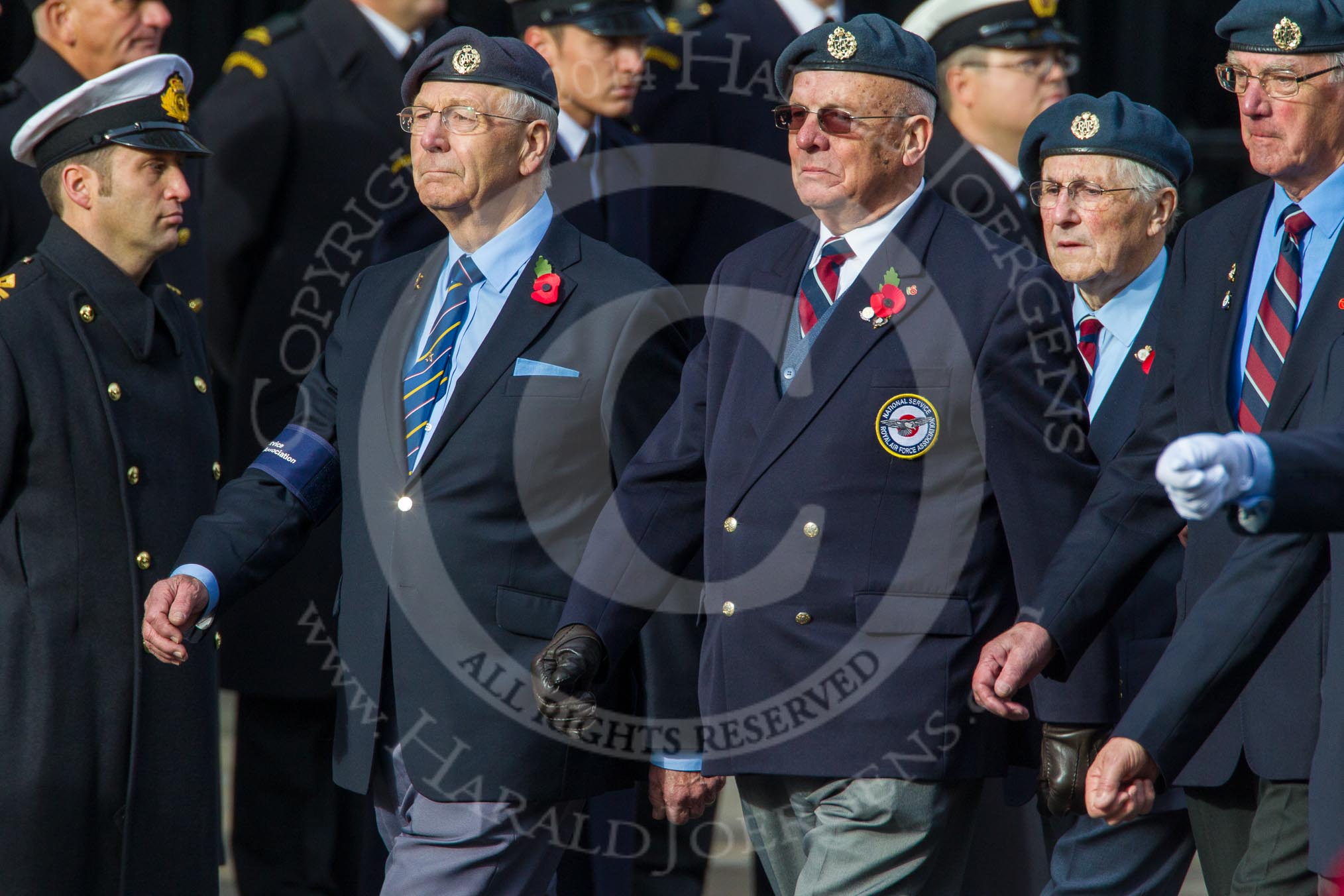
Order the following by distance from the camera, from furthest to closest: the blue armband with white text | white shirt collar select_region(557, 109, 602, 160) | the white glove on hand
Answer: white shirt collar select_region(557, 109, 602, 160)
the blue armband with white text
the white glove on hand

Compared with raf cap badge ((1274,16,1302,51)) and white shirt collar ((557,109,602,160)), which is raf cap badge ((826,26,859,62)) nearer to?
raf cap badge ((1274,16,1302,51))

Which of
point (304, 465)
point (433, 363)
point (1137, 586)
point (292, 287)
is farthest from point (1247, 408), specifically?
point (292, 287)

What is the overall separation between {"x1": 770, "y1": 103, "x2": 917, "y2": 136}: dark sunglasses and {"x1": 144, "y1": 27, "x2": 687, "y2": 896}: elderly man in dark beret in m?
0.44

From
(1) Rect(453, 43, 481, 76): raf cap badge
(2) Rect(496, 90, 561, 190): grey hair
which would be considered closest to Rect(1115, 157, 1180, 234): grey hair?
(2) Rect(496, 90, 561, 190): grey hair

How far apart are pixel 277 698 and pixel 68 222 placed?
1.30 m

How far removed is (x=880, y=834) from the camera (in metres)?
3.42

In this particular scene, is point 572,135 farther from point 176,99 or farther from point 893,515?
point 893,515

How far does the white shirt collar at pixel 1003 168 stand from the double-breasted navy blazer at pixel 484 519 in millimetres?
1414

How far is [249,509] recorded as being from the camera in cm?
395

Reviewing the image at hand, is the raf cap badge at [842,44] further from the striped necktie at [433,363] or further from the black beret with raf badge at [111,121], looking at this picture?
the black beret with raf badge at [111,121]

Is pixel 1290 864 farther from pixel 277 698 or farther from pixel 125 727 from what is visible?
pixel 277 698

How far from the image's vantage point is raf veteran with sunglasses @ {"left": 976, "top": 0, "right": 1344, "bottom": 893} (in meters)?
3.16

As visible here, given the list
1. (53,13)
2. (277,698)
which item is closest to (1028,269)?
(277,698)

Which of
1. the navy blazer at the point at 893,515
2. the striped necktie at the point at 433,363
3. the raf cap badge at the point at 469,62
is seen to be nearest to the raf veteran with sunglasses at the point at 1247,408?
the navy blazer at the point at 893,515
